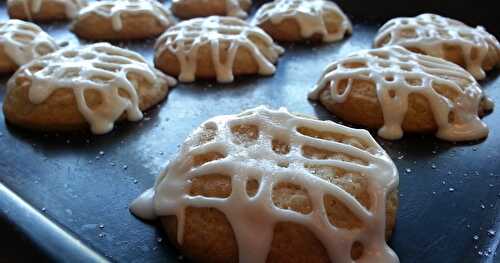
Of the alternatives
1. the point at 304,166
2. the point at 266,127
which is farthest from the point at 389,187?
the point at 266,127

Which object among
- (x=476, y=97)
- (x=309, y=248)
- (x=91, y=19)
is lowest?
(x=91, y=19)

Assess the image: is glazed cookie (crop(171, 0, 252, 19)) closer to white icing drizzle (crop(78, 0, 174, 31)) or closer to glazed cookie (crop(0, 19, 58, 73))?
white icing drizzle (crop(78, 0, 174, 31))

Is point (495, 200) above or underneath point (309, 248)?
underneath

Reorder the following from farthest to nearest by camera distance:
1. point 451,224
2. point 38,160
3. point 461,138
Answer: point 461,138
point 38,160
point 451,224

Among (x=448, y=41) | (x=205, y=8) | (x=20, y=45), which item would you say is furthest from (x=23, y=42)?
(x=448, y=41)

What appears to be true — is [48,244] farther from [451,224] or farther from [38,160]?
[451,224]

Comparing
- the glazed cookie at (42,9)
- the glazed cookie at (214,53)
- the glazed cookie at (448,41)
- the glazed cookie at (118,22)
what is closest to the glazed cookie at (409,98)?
the glazed cookie at (448,41)
